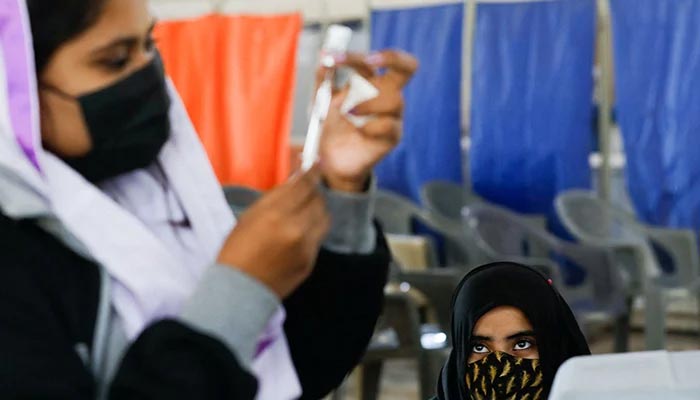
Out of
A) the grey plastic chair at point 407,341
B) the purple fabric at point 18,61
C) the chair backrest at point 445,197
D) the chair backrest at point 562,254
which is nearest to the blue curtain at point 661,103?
the chair backrest at point 562,254

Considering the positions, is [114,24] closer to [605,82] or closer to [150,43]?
[150,43]

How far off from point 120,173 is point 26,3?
0.43 ft

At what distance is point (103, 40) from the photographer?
0.61 meters

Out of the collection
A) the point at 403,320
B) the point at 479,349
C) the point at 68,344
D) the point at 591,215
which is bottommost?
the point at 591,215

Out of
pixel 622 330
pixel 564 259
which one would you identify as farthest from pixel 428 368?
pixel 564 259

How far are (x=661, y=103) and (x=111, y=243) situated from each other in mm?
4056

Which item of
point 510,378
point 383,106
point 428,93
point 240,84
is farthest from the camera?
point 428,93

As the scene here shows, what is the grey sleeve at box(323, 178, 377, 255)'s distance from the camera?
0.72 m

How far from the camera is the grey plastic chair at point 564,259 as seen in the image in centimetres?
→ 371

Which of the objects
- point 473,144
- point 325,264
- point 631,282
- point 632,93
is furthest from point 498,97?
point 325,264

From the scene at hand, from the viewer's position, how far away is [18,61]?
1.93 ft

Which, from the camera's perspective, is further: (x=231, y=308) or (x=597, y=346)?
(x=597, y=346)

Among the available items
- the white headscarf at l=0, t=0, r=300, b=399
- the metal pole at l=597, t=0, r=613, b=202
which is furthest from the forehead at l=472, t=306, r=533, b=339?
the metal pole at l=597, t=0, r=613, b=202

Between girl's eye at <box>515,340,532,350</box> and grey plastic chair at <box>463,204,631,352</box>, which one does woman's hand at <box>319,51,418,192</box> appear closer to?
girl's eye at <box>515,340,532,350</box>
